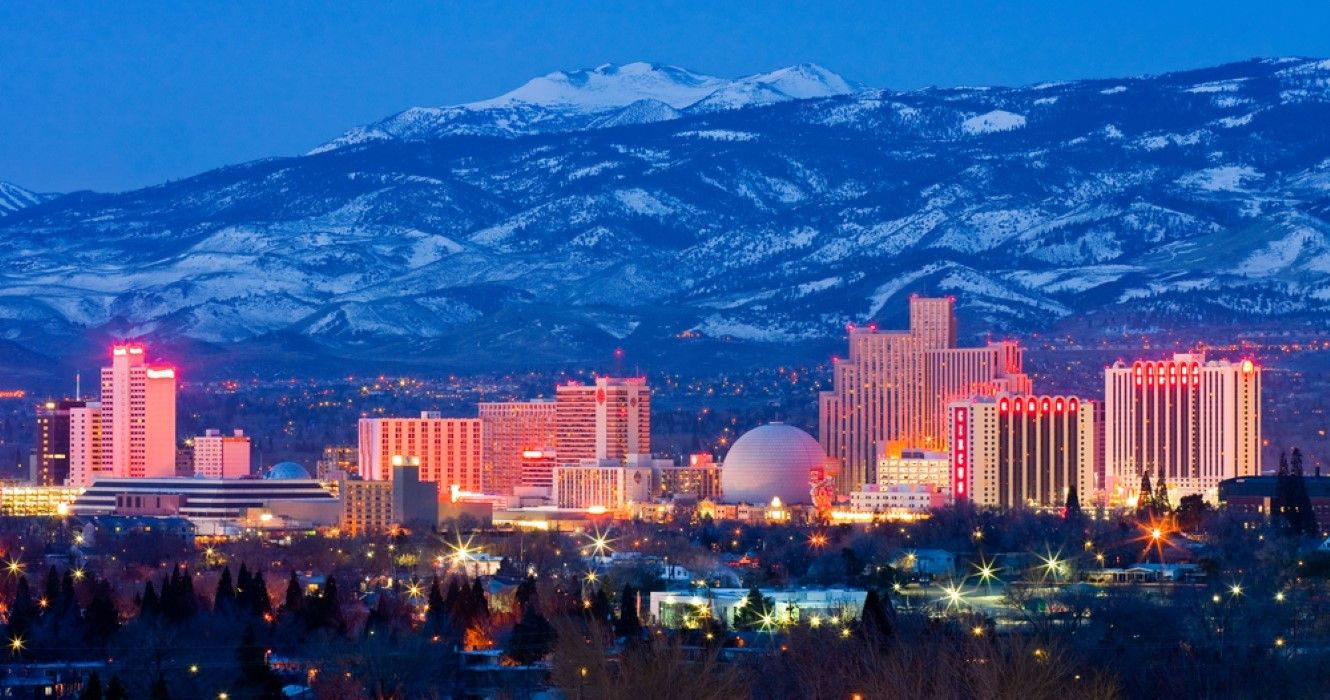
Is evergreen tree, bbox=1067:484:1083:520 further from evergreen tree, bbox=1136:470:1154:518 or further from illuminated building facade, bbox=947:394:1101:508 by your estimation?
illuminated building facade, bbox=947:394:1101:508

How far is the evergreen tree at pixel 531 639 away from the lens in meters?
63.6

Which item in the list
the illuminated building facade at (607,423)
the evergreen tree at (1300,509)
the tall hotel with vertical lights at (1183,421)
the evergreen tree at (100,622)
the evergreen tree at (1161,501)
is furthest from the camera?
the illuminated building facade at (607,423)

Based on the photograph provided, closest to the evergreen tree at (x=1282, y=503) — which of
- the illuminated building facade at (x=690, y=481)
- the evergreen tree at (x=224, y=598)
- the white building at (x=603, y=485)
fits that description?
the evergreen tree at (x=224, y=598)

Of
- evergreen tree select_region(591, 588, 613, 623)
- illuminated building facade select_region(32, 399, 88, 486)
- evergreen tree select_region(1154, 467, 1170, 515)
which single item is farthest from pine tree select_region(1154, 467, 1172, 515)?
illuminated building facade select_region(32, 399, 88, 486)

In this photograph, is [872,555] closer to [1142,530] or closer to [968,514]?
[1142,530]

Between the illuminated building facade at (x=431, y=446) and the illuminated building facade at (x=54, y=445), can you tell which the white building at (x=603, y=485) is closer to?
the illuminated building facade at (x=431, y=446)

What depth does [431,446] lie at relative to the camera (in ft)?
501

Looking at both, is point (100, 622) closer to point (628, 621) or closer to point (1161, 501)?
point (628, 621)

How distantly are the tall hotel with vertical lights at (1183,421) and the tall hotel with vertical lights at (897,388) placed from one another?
552cm

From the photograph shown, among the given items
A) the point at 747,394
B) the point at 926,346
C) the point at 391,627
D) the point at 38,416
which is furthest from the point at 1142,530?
the point at 747,394

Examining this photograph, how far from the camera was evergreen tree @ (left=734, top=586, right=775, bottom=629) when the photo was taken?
6962 centimetres

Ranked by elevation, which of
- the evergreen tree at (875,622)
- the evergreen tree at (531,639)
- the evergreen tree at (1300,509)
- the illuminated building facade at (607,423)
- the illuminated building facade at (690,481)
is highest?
the illuminated building facade at (607,423)

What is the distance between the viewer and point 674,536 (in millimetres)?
111188

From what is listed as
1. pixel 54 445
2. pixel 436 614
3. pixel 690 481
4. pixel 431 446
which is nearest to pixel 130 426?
pixel 54 445
